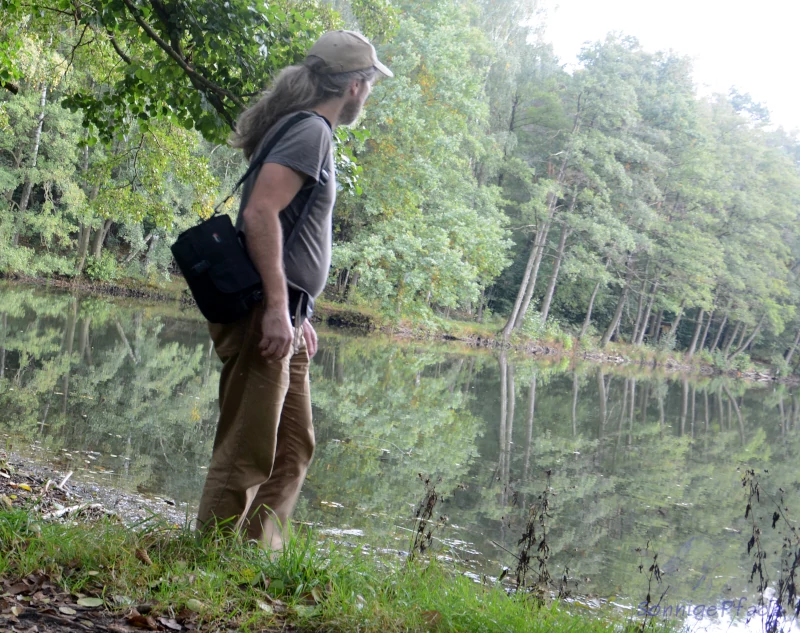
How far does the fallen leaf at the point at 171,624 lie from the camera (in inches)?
94.0

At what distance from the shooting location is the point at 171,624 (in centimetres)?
240

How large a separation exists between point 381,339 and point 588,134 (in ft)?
48.2

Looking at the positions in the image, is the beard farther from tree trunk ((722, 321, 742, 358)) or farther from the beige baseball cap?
tree trunk ((722, 321, 742, 358))

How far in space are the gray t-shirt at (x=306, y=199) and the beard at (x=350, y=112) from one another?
18 centimetres

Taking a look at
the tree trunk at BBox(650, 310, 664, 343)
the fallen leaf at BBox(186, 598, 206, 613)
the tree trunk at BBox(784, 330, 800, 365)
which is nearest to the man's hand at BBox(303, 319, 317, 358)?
the fallen leaf at BBox(186, 598, 206, 613)

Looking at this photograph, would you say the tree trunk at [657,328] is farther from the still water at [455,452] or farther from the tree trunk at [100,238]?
the tree trunk at [100,238]

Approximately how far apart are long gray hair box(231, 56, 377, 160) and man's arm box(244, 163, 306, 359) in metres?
0.38

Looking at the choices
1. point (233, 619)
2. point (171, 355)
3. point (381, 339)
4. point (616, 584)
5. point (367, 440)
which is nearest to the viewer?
point (233, 619)

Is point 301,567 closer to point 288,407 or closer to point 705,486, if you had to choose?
point 288,407

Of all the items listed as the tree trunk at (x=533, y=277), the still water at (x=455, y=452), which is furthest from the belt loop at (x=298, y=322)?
the tree trunk at (x=533, y=277)

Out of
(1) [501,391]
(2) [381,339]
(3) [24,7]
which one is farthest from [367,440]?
(2) [381,339]

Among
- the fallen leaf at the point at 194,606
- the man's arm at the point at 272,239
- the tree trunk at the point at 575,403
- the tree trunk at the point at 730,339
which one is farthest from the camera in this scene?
the tree trunk at the point at 730,339

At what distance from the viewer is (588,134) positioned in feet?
111

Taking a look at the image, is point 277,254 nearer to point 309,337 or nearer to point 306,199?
point 306,199
